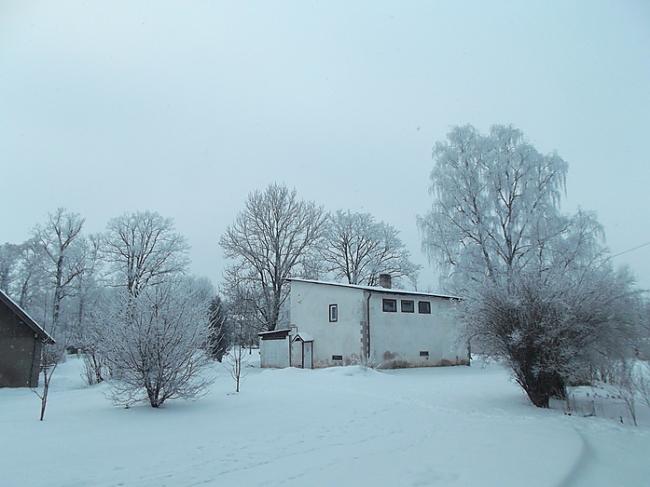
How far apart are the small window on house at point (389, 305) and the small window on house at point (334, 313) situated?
2.54m

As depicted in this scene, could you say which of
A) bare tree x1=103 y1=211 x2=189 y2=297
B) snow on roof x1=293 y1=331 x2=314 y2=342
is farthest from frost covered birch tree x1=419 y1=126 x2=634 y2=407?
bare tree x1=103 y1=211 x2=189 y2=297

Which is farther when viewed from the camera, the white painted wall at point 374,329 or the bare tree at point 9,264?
the bare tree at point 9,264

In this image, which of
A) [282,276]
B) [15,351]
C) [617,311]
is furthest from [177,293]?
[282,276]

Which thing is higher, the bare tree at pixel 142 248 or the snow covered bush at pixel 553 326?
the bare tree at pixel 142 248

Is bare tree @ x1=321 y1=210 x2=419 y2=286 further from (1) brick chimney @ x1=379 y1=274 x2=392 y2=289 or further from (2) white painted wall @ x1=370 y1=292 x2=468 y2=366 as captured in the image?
(2) white painted wall @ x1=370 y1=292 x2=468 y2=366

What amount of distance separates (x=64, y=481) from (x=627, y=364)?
10.1 metres

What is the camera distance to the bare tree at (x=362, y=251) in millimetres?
36625

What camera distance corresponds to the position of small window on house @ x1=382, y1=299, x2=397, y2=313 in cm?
2303

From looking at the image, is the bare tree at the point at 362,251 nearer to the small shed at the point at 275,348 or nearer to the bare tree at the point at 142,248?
the small shed at the point at 275,348

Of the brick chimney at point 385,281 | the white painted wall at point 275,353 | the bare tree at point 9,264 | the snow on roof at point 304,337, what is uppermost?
the bare tree at point 9,264

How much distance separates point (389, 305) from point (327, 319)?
3.58 metres

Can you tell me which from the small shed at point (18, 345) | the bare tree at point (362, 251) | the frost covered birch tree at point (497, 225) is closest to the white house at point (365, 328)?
the frost covered birch tree at point (497, 225)

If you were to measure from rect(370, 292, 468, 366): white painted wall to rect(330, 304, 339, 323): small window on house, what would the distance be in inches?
86.2

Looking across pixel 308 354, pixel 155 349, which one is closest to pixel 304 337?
pixel 308 354
